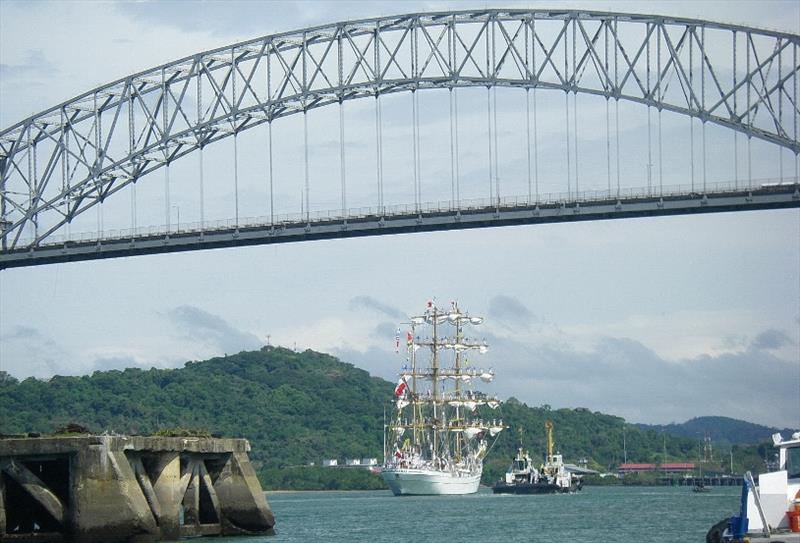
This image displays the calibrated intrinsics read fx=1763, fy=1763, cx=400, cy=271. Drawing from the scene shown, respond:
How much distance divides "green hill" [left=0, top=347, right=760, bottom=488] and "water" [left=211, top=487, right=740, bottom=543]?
4293 centimetres

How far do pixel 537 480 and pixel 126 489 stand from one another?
9634cm

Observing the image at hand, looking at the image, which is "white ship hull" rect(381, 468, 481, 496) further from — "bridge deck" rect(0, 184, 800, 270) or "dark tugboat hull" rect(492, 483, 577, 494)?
"bridge deck" rect(0, 184, 800, 270)

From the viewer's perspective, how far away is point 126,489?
47562mm

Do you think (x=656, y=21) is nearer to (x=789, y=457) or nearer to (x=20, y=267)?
(x=20, y=267)

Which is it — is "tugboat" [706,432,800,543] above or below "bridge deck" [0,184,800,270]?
below

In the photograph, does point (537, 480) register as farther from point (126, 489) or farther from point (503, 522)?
point (126, 489)

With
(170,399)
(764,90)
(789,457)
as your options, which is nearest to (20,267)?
(764,90)

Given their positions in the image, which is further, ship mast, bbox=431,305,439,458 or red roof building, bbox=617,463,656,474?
red roof building, bbox=617,463,656,474

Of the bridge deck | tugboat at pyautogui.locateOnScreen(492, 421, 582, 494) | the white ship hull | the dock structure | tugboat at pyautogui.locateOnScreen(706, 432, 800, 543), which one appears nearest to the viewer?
tugboat at pyautogui.locateOnScreen(706, 432, 800, 543)

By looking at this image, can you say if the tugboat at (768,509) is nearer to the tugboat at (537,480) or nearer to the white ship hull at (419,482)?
the white ship hull at (419,482)

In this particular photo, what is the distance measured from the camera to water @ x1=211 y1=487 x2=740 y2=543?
62656mm

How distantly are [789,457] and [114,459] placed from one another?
19168 millimetres

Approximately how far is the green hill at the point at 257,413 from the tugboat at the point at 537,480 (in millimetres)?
18116

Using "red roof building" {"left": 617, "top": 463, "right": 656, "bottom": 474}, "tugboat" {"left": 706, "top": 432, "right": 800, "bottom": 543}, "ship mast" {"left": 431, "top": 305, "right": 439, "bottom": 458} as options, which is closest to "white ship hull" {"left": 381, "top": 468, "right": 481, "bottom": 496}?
"ship mast" {"left": 431, "top": 305, "right": 439, "bottom": 458}
